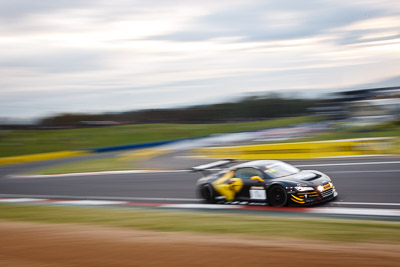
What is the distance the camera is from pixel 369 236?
4.83m

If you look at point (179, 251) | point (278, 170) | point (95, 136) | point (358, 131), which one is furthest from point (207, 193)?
point (95, 136)

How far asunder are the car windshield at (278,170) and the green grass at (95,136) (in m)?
26.9

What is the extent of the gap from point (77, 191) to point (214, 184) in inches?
243

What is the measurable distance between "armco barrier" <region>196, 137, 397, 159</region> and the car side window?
789cm

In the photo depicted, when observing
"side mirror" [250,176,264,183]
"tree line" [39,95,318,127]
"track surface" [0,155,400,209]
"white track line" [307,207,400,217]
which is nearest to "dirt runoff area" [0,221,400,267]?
"white track line" [307,207,400,217]

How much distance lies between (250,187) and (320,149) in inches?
321

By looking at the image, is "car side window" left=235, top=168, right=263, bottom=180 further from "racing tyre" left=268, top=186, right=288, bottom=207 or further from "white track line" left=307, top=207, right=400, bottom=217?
"white track line" left=307, top=207, right=400, bottom=217

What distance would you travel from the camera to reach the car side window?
9.54 metres

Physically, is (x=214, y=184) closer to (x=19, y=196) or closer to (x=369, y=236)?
(x=369, y=236)

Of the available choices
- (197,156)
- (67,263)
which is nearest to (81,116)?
(197,156)

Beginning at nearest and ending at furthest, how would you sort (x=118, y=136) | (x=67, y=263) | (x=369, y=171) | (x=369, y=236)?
(x=67, y=263), (x=369, y=236), (x=369, y=171), (x=118, y=136)

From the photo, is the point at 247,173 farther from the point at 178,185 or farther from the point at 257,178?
the point at 178,185

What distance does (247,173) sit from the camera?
965cm

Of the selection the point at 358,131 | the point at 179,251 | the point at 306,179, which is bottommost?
the point at 358,131
